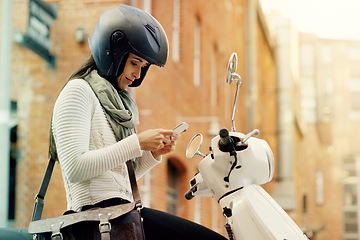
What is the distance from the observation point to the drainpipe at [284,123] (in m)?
19.9

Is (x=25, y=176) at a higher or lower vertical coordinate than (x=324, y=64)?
lower

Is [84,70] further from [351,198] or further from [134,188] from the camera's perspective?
[351,198]

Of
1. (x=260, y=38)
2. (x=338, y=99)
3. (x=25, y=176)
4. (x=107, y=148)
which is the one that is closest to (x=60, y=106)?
(x=107, y=148)

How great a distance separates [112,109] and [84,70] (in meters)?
0.23

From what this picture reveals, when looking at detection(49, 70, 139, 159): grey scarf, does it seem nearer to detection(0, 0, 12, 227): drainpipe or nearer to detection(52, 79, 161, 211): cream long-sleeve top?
detection(52, 79, 161, 211): cream long-sleeve top

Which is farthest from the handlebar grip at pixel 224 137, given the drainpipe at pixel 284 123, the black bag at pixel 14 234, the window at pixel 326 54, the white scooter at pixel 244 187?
the window at pixel 326 54

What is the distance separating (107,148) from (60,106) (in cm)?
19

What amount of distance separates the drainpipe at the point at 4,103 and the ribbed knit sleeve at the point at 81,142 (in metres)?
3.25

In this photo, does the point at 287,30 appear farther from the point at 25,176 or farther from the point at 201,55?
A: the point at 25,176

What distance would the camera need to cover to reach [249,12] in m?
17.4

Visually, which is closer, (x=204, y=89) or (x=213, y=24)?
(x=204, y=89)

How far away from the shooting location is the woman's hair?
206 centimetres

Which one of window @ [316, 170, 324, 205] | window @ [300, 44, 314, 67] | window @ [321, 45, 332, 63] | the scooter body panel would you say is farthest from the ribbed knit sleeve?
window @ [321, 45, 332, 63]

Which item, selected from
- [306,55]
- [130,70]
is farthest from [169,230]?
[306,55]
